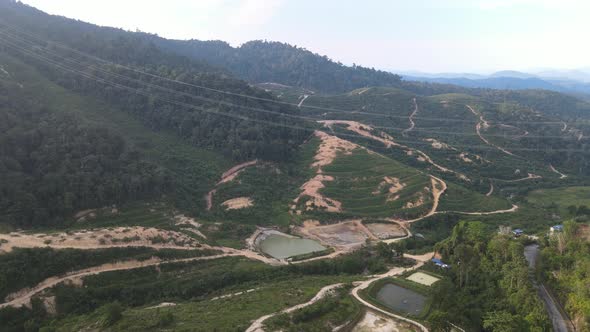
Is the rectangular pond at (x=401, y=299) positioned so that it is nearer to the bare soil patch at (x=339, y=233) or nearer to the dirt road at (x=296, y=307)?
the dirt road at (x=296, y=307)

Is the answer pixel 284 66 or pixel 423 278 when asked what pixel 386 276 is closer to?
pixel 423 278

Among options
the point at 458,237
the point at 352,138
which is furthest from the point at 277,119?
the point at 458,237

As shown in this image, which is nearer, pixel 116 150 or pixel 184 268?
pixel 184 268

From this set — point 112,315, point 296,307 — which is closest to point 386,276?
point 296,307

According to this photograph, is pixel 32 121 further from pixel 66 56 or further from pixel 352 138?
pixel 352 138

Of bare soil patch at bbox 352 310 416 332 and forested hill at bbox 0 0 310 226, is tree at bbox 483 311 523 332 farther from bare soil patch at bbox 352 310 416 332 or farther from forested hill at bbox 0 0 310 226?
forested hill at bbox 0 0 310 226

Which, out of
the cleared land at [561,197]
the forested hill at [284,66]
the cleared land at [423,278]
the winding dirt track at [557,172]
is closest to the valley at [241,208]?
the cleared land at [423,278]
